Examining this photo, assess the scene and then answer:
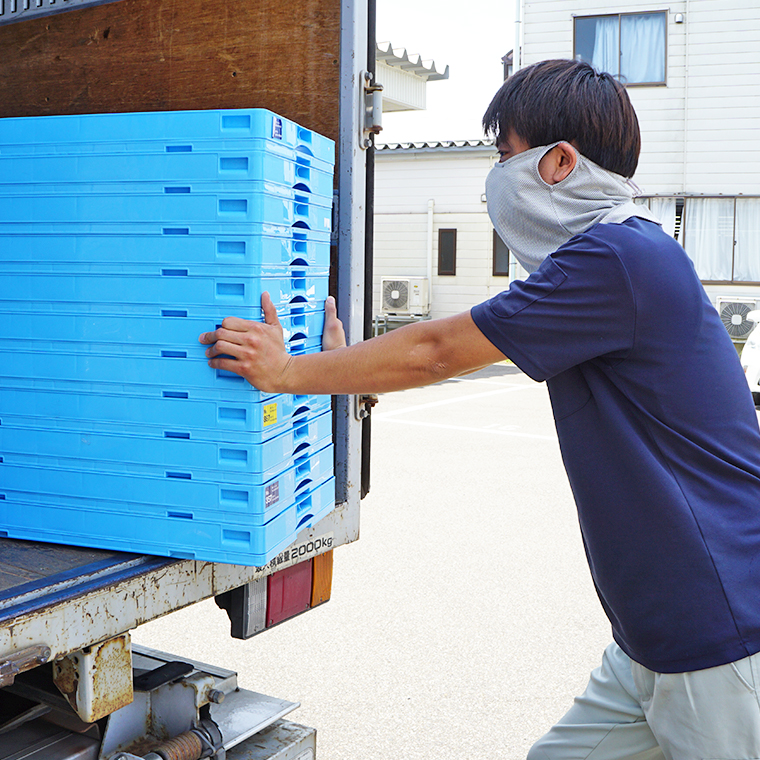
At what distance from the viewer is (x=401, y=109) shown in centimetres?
1988

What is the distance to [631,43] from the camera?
15.9 metres

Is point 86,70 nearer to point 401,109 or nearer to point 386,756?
point 386,756

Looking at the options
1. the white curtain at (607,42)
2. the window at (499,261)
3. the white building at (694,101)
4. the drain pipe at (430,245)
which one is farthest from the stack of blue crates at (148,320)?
the drain pipe at (430,245)

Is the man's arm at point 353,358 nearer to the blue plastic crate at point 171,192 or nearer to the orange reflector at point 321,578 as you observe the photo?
the blue plastic crate at point 171,192

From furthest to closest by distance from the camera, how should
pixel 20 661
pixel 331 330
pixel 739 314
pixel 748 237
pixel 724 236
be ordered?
pixel 724 236, pixel 748 237, pixel 739 314, pixel 331 330, pixel 20 661

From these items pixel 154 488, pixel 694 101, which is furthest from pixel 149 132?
pixel 694 101

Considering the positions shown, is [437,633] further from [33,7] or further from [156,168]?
[33,7]

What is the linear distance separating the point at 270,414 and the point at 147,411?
29cm

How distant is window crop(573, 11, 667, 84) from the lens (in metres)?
15.8

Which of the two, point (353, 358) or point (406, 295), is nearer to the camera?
point (353, 358)

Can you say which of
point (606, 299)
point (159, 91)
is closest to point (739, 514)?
point (606, 299)

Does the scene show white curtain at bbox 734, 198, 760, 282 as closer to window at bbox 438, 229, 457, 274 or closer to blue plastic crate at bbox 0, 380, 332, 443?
window at bbox 438, 229, 457, 274

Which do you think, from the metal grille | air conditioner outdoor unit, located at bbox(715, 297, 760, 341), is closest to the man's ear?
the metal grille

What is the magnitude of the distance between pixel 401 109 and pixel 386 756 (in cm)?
1788
